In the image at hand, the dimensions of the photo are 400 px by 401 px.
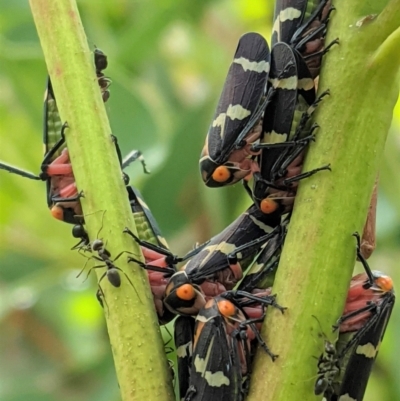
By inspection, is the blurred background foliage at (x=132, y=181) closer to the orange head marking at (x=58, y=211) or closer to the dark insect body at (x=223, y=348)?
the orange head marking at (x=58, y=211)

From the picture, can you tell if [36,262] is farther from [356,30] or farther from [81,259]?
[356,30]

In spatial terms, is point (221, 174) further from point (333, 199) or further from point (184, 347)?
point (333, 199)

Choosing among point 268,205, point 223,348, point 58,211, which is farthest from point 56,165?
point 223,348

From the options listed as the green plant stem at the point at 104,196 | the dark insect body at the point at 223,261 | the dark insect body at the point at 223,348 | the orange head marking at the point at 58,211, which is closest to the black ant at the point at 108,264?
the green plant stem at the point at 104,196

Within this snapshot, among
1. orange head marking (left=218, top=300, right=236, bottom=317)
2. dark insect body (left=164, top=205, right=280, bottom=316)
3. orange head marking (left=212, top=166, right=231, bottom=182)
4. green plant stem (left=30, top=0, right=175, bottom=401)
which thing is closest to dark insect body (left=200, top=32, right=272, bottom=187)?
orange head marking (left=212, top=166, right=231, bottom=182)

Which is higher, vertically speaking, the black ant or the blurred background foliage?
the blurred background foliage

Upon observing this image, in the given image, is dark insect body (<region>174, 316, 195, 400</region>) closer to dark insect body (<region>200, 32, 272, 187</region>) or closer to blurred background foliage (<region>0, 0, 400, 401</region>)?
dark insect body (<region>200, 32, 272, 187</region>)

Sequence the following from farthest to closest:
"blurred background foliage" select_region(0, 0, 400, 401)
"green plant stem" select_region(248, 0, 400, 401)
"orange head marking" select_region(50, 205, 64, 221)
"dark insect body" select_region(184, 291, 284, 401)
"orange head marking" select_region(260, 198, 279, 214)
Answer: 1. "blurred background foliage" select_region(0, 0, 400, 401)
2. "orange head marking" select_region(50, 205, 64, 221)
3. "orange head marking" select_region(260, 198, 279, 214)
4. "dark insect body" select_region(184, 291, 284, 401)
5. "green plant stem" select_region(248, 0, 400, 401)
